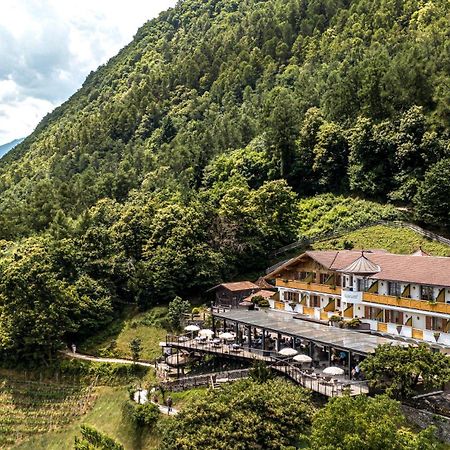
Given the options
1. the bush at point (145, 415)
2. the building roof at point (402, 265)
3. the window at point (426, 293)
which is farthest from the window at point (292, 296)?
the bush at point (145, 415)

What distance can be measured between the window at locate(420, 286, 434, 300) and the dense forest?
20.3 meters

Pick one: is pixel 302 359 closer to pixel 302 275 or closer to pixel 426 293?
pixel 426 293

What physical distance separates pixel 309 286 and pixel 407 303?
1012 cm

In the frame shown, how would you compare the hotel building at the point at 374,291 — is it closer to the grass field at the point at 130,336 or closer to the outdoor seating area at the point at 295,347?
the outdoor seating area at the point at 295,347

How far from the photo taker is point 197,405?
24.8 meters

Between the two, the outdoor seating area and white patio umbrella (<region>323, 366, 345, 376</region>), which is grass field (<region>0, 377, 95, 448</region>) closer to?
the outdoor seating area

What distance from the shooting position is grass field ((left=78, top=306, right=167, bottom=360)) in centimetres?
4544

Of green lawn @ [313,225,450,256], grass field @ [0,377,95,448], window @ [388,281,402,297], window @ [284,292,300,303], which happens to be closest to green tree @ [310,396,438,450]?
window @ [388,281,402,297]

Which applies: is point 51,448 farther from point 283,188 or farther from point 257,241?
point 283,188

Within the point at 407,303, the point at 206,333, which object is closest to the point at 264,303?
the point at 206,333

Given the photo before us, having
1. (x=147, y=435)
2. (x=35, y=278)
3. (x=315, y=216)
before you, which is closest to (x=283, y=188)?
(x=315, y=216)

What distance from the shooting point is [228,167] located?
7394cm

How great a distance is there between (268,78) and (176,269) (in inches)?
2549

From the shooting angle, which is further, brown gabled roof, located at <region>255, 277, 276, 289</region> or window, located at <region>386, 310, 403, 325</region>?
brown gabled roof, located at <region>255, 277, 276, 289</region>
